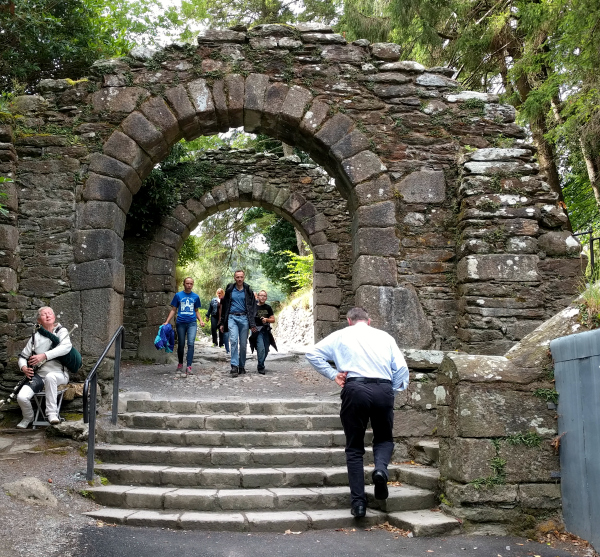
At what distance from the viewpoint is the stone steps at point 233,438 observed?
517 cm

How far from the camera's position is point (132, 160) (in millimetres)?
6301

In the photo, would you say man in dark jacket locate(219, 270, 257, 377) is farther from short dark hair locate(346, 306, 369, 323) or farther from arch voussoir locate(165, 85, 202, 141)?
short dark hair locate(346, 306, 369, 323)

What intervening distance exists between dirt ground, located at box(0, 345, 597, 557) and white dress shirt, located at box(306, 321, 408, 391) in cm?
144

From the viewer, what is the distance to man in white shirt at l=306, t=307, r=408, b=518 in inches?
154

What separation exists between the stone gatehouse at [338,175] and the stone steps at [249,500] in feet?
6.69

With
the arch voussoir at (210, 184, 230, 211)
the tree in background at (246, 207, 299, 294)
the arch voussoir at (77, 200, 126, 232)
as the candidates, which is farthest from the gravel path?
the tree in background at (246, 207, 299, 294)

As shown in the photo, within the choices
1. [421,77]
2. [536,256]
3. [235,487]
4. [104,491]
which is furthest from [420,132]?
[104,491]

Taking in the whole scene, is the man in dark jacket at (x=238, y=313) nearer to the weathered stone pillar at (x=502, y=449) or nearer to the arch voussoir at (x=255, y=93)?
the arch voussoir at (x=255, y=93)

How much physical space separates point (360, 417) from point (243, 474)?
1.23 m

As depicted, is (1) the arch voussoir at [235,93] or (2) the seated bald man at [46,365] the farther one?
(1) the arch voussoir at [235,93]

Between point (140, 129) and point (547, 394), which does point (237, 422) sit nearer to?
point (547, 394)

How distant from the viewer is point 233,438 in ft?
17.0

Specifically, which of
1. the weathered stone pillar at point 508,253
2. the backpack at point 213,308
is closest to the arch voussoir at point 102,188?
the weathered stone pillar at point 508,253

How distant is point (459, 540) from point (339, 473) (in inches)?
48.6
